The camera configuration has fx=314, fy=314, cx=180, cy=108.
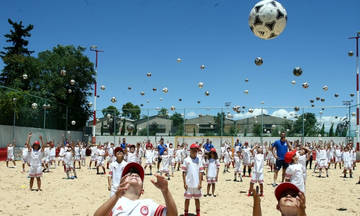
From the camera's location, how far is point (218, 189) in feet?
44.5

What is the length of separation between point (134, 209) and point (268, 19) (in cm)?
641

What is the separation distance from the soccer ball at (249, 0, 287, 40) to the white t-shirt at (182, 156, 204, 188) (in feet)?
12.4

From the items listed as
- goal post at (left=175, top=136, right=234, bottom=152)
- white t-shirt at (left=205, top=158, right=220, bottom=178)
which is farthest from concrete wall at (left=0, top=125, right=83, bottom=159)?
white t-shirt at (left=205, top=158, right=220, bottom=178)

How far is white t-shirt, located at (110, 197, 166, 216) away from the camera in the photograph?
2.84 meters

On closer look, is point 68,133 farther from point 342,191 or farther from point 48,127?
point 342,191

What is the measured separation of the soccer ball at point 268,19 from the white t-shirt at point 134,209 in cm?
630

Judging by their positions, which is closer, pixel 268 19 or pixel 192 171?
pixel 268 19

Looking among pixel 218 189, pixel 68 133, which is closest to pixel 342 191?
pixel 218 189

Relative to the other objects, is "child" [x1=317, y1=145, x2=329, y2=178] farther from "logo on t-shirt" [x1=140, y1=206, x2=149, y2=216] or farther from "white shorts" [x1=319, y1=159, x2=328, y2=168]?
"logo on t-shirt" [x1=140, y1=206, x2=149, y2=216]

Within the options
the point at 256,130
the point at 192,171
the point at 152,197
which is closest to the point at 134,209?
the point at 192,171

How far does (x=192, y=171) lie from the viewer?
329 inches

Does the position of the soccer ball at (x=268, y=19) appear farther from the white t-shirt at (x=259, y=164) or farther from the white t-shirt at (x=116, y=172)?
the white t-shirt at (x=259, y=164)

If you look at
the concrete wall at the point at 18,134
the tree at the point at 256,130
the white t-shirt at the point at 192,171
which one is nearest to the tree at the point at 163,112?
the tree at the point at 256,130

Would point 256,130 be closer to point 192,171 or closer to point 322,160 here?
point 322,160
